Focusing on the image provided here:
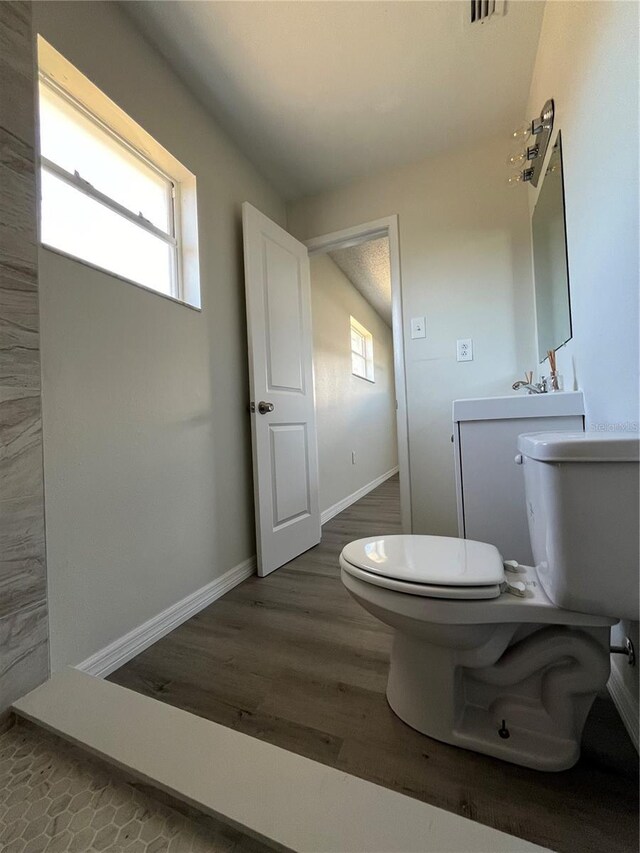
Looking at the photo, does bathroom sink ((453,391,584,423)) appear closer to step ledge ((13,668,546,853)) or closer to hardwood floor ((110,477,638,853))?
hardwood floor ((110,477,638,853))

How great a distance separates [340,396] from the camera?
3.45 metres

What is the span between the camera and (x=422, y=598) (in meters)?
0.78

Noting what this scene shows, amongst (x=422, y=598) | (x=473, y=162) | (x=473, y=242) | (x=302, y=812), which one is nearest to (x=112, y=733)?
(x=302, y=812)

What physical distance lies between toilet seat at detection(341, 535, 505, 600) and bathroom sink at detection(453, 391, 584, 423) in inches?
20.7

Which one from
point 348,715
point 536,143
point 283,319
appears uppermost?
point 536,143

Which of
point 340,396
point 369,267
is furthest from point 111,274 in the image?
point 369,267

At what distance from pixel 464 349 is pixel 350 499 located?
1919 millimetres

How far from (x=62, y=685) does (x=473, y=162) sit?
291cm

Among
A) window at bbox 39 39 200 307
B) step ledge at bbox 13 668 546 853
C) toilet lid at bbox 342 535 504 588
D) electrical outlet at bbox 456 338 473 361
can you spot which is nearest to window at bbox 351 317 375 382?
electrical outlet at bbox 456 338 473 361

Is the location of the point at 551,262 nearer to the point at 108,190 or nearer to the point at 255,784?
the point at 108,190

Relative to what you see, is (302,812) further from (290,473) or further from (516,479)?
(290,473)

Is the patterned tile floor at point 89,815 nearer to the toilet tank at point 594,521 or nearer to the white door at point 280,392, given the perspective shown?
the toilet tank at point 594,521

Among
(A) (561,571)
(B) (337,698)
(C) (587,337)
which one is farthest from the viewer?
(C) (587,337)

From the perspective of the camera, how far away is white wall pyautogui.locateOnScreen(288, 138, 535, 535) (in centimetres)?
197
